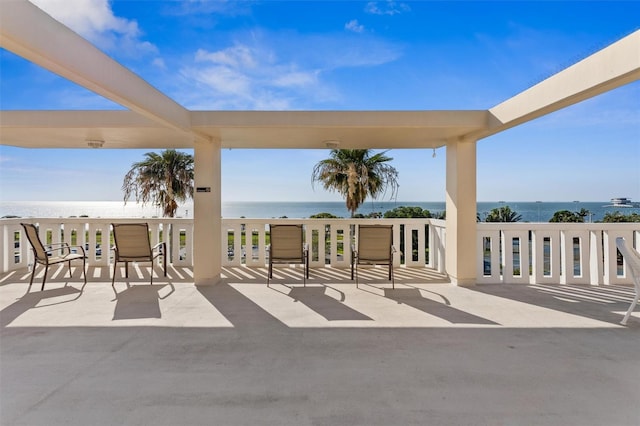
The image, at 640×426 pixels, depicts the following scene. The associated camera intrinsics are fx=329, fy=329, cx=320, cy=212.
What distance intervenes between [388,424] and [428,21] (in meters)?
6.36

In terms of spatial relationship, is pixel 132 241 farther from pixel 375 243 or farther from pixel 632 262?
pixel 632 262

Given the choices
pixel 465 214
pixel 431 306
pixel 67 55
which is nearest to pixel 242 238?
pixel 431 306

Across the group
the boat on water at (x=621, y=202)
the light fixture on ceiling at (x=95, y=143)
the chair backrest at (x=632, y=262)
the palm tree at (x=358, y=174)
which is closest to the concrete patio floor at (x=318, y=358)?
the chair backrest at (x=632, y=262)

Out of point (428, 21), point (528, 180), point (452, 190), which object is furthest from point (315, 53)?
point (528, 180)

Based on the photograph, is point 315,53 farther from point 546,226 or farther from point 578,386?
point 578,386

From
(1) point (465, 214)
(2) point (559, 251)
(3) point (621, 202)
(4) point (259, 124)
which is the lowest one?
(2) point (559, 251)

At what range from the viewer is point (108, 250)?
6762 mm

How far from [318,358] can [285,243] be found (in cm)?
293

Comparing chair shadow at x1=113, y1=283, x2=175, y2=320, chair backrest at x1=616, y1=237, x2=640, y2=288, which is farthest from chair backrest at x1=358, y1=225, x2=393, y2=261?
chair shadow at x1=113, y1=283, x2=175, y2=320

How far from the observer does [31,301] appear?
171 inches

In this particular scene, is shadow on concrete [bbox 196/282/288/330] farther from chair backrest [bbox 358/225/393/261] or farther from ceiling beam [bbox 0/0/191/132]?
ceiling beam [bbox 0/0/191/132]

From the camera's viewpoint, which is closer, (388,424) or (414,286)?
(388,424)

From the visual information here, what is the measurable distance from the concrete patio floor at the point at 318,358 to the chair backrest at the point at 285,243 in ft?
3.08

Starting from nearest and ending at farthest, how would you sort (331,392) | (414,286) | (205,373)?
(331,392), (205,373), (414,286)
